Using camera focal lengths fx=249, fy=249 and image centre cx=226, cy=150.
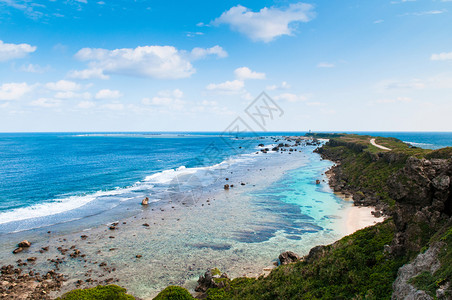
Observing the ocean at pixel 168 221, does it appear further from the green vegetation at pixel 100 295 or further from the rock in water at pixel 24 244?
the green vegetation at pixel 100 295

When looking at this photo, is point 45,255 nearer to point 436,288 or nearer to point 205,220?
point 205,220

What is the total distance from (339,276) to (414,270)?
17.1ft

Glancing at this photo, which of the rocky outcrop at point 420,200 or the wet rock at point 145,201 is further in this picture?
the wet rock at point 145,201

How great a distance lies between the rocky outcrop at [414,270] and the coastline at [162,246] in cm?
1391

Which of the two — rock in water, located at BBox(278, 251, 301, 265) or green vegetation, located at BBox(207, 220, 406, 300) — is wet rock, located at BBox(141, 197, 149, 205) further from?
green vegetation, located at BBox(207, 220, 406, 300)

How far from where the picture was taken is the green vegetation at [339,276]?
15.7m

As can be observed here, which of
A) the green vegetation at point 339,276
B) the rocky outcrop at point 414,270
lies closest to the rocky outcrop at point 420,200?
the green vegetation at point 339,276

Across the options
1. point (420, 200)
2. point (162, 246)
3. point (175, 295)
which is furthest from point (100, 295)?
point (420, 200)

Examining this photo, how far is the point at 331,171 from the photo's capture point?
78.1 metres

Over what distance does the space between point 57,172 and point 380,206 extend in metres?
88.8

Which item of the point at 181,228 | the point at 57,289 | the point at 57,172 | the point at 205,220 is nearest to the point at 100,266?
the point at 57,289

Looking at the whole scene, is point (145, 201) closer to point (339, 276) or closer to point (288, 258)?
point (288, 258)

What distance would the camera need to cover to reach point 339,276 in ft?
57.4

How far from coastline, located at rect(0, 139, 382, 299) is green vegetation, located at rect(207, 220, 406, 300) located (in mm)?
5326
